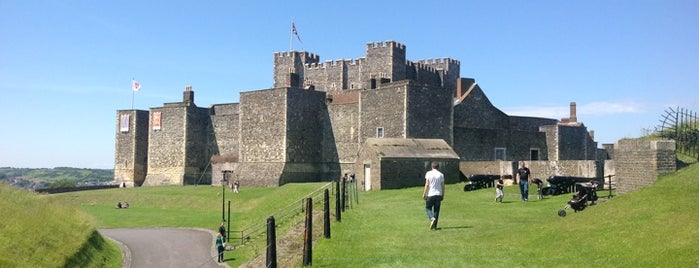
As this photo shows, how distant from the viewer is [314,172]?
51.5m

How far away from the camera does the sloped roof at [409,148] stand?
37.0m

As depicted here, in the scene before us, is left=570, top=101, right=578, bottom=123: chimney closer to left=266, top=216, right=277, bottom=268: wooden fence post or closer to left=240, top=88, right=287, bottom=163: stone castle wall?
left=240, top=88, right=287, bottom=163: stone castle wall

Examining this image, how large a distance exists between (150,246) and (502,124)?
33.5m

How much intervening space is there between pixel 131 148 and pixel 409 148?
40873mm

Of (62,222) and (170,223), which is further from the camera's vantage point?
(170,223)

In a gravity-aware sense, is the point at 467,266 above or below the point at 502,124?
below

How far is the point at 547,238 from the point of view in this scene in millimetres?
12703

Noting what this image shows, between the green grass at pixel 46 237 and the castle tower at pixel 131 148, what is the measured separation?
33.8 metres

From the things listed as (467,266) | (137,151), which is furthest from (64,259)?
(137,151)

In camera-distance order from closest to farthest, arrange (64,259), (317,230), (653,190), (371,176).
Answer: (653,190) → (317,230) → (64,259) → (371,176)

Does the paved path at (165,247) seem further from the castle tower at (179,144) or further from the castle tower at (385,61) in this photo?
the castle tower at (385,61)

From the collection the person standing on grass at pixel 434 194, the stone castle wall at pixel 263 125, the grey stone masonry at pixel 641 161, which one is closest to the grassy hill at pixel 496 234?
the person standing on grass at pixel 434 194

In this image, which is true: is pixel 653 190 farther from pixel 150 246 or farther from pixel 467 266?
pixel 150 246

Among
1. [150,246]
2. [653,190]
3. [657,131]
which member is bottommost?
[150,246]
